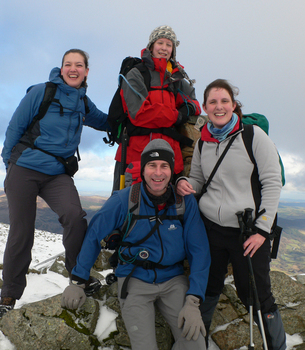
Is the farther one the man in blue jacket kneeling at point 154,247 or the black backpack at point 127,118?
the black backpack at point 127,118

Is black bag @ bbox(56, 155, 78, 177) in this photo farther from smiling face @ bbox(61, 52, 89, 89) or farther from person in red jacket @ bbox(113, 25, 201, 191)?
smiling face @ bbox(61, 52, 89, 89)

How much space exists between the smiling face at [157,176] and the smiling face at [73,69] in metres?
2.40

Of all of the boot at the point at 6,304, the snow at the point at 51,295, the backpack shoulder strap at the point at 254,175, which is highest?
the backpack shoulder strap at the point at 254,175

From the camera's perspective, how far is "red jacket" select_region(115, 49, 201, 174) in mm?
4699

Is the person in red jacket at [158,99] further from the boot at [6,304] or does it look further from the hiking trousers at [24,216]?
the boot at [6,304]

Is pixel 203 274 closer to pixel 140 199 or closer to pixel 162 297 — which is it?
pixel 162 297

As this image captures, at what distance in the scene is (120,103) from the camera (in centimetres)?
526

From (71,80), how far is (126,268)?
3.62 metres


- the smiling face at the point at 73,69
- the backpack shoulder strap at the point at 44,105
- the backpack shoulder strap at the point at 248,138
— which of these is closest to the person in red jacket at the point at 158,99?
the smiling face at the point at 73,69

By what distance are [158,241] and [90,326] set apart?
189 centimetres

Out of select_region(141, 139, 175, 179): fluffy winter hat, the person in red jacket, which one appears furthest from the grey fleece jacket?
the person in red jacket

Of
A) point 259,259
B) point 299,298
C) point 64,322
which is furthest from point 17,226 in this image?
point 299,298

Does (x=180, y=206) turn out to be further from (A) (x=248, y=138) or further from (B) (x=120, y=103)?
(B) (x=120, y=103)

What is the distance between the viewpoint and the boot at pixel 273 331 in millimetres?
3596
